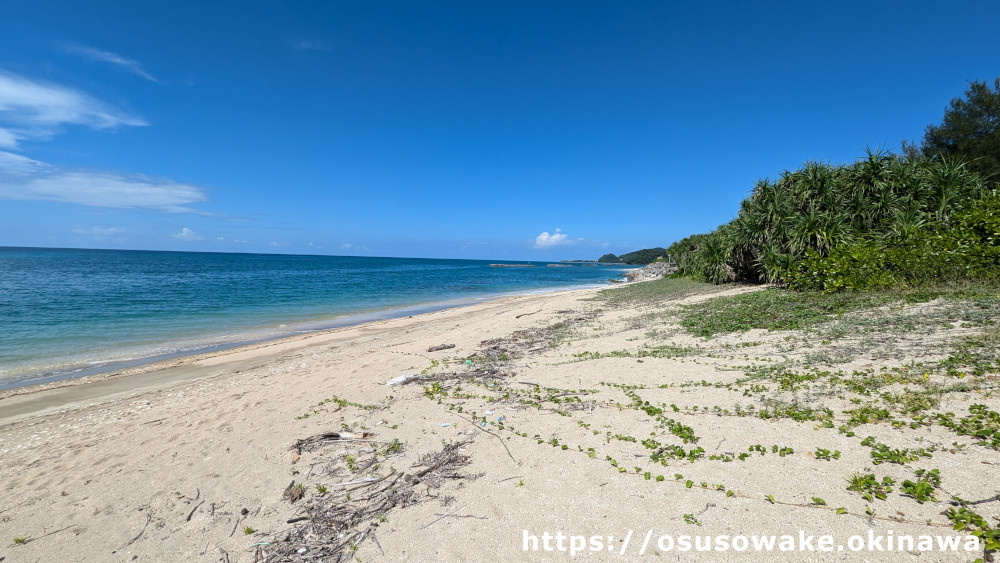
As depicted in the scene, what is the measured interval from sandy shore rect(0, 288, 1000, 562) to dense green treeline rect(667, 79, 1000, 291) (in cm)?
730

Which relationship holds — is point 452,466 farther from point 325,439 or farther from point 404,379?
point 404,379

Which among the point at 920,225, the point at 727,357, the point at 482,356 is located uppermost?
the point at 920,225

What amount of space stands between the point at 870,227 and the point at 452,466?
64.1 feet

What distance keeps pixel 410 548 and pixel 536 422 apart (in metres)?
2.70

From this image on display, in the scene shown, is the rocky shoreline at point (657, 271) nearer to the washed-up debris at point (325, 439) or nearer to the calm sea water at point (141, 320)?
the calm sea water at point (141, 320)

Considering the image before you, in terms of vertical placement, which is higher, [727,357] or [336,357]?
[727,357]

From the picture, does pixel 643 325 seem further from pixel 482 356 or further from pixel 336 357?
pixel 336 357

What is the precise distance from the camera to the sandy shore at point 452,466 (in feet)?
11.5

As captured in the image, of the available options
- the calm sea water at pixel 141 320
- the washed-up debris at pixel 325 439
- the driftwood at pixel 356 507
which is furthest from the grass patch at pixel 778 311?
the calm sea water at pixel 141 320

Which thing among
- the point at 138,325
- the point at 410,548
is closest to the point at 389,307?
the point at 138,325

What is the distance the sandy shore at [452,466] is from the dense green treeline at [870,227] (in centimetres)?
730

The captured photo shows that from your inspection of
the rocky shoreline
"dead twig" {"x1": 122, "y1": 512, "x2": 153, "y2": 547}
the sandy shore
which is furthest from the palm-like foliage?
the rocky shoreline

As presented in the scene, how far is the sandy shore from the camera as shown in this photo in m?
3.52

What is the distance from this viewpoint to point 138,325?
18.3 meters
